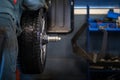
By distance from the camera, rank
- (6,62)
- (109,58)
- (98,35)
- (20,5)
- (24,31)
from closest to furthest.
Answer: (6,62) → (20,5) → (24,31) → (109,58) → (98,35)

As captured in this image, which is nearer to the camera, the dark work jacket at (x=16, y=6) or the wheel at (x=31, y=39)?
the dark work jacket at (x=16, y=6)

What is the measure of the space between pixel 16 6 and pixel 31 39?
251 millimetres

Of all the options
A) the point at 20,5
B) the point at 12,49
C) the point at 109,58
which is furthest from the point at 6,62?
the point at 109,58

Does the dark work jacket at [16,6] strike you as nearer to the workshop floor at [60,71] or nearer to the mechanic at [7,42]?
the mechanic at [7,42]

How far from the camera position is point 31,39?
148cm

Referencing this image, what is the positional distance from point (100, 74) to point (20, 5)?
7.02 feet

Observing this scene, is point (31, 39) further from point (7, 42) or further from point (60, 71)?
point (60, 71)

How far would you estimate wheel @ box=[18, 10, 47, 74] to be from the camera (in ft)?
4.86

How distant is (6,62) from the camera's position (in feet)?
3.73

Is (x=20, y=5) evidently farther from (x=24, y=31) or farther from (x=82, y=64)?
(x=82, y=64)

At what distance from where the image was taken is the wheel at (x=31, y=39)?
1.48 metres

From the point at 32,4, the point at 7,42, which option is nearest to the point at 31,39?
the point at 32,4

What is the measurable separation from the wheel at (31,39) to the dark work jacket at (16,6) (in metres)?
0.10

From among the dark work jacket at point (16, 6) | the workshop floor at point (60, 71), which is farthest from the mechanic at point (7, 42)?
the workshop floor at point (60, 71)
